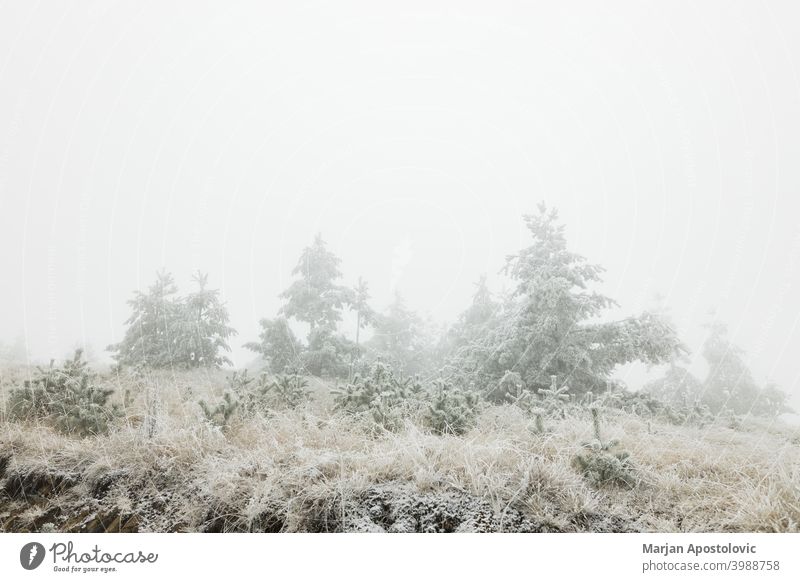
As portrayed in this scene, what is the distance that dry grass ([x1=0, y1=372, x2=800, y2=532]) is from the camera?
9.55ft

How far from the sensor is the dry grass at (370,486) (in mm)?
2910

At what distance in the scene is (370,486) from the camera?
3.13 meters

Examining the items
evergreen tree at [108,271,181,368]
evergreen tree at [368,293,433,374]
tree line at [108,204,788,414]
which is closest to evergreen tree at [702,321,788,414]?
tree line at [108,204,788,414]

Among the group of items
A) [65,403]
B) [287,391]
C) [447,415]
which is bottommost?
[447,415]

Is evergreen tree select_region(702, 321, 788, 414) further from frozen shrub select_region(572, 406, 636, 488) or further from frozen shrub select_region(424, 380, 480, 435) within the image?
frozen shrub select_region(572, 406, 636, 488)

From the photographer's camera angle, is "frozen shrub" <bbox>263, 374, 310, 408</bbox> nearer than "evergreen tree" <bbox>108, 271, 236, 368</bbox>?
Yes

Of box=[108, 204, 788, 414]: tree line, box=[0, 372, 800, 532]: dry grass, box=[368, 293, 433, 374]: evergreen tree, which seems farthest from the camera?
box=[368, 293, 433, 374]: evergreen tree

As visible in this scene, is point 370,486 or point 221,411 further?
point 221,411

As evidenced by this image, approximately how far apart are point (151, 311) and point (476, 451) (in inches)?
503

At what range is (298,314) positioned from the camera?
15.4 m

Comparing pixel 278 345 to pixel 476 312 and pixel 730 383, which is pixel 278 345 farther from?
pixel 730 383

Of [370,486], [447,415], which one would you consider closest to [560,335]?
[447,415]

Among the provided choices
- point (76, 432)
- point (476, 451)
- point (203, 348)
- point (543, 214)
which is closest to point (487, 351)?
point (543, 214)

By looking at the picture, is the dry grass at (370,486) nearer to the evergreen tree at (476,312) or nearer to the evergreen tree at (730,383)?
the evergreen tree at (476,312)
